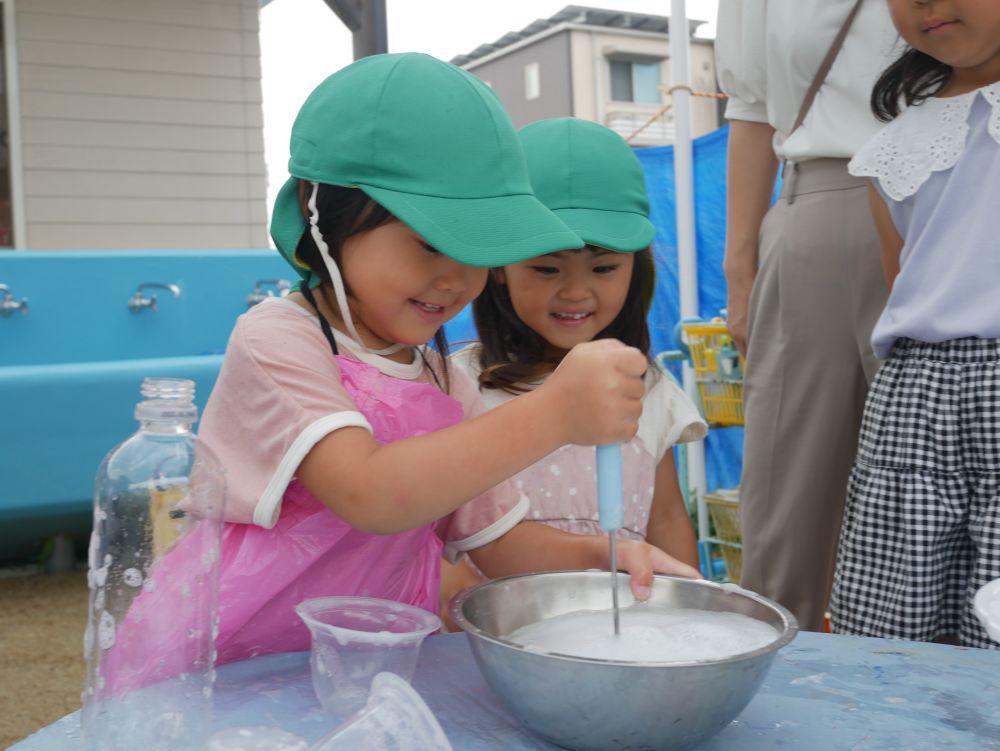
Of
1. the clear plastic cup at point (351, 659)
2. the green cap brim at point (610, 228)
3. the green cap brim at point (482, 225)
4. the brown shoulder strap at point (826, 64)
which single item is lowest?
the clear plastic cup at point (351, 659)

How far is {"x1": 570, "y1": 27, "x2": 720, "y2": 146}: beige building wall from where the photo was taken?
1098 inches

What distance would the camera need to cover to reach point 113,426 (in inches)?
157

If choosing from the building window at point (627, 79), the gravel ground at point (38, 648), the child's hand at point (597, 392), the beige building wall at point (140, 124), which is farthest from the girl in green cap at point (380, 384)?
the building window at point (627, 79)

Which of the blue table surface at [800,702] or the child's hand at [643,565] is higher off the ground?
the child's hand at [643,565]

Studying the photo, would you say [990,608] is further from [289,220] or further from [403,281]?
[289,220]

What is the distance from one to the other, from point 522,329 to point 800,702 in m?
1.20

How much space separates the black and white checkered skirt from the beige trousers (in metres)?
0.45

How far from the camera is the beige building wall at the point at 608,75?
91.5ft

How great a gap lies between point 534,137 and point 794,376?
73cm

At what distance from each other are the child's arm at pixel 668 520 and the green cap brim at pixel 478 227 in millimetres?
956

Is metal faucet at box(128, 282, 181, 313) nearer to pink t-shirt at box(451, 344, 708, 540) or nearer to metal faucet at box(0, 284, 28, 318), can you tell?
metal faucet at box(0, 284, 28, 318)

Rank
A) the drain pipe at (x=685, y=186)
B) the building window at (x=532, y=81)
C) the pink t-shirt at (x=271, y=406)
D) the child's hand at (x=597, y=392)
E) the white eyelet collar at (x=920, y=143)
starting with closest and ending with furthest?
the child's hand at (x=597, y=392) < the pink t-shirt at (x=271, y=406) < the white eyelet collar at (x=920, y=143) < the drain pipe at (x=685, y=186) < the building window at (x=532, y=81)

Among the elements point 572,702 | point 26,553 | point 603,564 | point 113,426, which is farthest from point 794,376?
point 26,553

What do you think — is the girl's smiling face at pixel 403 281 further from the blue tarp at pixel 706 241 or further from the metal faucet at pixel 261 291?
the metal faucet at pixel 261 291
